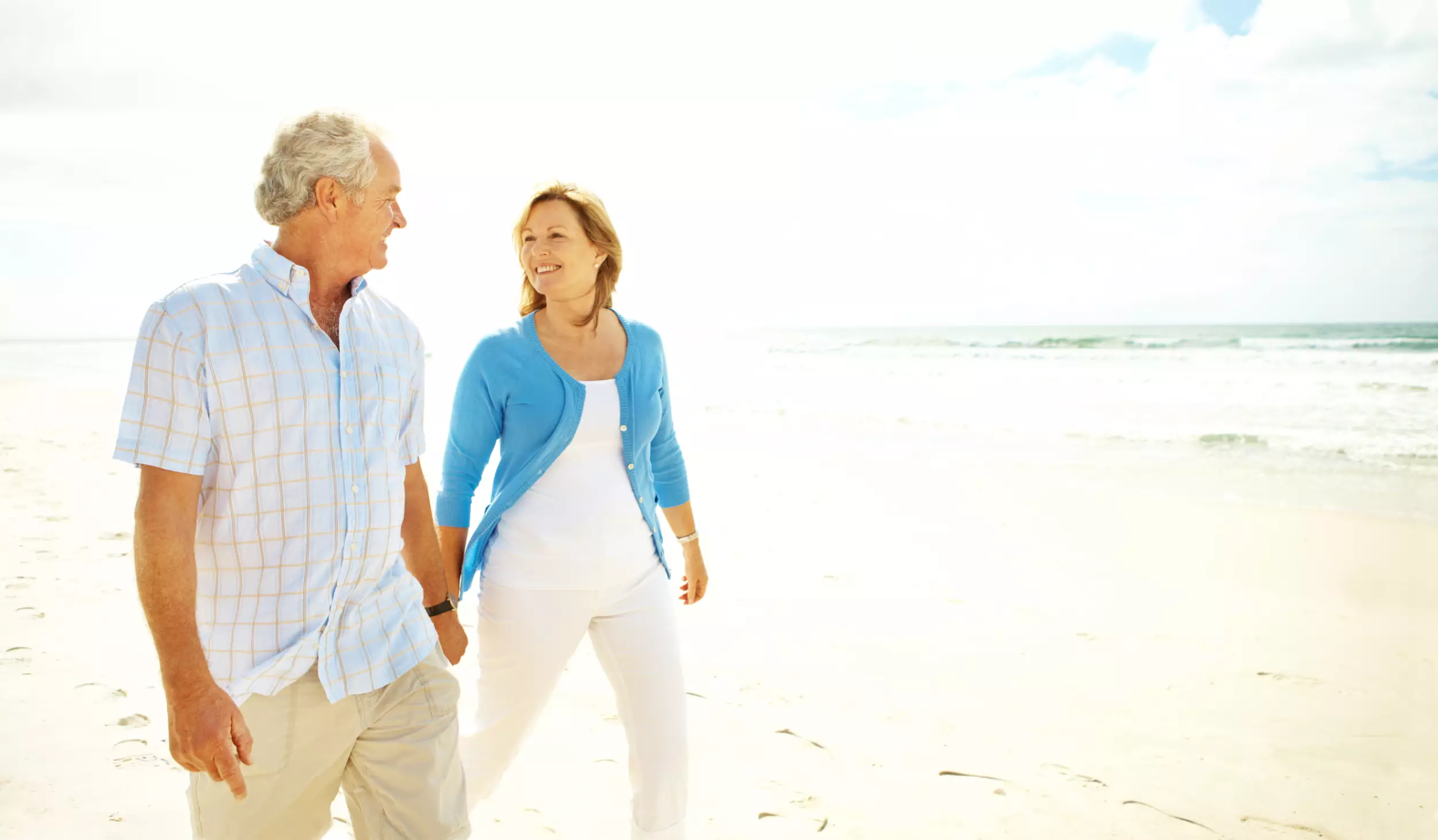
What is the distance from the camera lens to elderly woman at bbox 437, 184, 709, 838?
2736mm

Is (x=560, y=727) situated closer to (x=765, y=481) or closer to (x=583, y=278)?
(x=583, y=278)

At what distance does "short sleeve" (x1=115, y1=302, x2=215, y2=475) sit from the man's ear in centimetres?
39

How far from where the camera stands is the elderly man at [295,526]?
171 cm

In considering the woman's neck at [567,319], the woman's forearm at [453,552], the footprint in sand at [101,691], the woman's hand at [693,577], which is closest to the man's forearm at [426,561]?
the woman's forearm at [453,552]

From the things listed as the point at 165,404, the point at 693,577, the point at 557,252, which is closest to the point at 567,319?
the point at 557,252

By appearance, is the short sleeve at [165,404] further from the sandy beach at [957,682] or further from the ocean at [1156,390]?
the ocean at [1156,390]

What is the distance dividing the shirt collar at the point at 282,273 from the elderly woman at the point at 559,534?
865mm

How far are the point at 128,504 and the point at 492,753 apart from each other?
6698 millimetres

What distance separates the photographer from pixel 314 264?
6.61 feet

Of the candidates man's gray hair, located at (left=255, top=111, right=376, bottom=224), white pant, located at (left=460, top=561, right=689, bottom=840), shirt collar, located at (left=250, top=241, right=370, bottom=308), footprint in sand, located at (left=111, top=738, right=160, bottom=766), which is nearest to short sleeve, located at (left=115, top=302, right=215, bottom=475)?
shirt collar, located at (left=250, top=241, right=370, bottom=308)

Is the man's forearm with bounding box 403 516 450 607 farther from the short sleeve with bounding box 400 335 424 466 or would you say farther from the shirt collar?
the shirt collar

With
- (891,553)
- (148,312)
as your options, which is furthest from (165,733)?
(891,553)

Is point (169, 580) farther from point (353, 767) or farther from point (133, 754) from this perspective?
point (133, 754)

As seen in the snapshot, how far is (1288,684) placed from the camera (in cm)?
475
